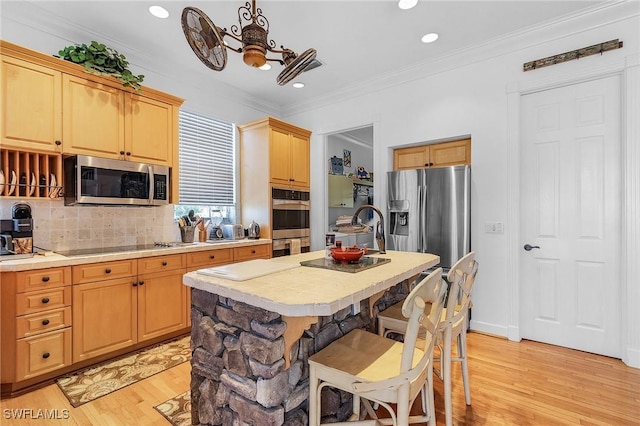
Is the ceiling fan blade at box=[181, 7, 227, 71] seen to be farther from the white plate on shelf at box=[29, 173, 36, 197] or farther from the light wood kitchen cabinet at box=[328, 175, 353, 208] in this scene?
the light wood kitchen cabinet at box=[328, 175, 353, 208]

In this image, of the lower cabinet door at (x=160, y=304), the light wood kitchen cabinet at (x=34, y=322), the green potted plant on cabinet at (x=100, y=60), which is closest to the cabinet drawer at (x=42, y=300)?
the light wood kitchen cabinet at (x=34, y=322)

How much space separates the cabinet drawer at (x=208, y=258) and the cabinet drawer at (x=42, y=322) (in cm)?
100

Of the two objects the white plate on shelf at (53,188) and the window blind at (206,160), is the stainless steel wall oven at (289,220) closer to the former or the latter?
the window blind at (206,160)

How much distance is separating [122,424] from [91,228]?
72.6 inches

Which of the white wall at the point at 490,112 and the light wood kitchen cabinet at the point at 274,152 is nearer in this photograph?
the white wall at the point at 490,112

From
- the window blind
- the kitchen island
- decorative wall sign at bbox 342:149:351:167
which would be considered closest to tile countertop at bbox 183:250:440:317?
the kitchen island

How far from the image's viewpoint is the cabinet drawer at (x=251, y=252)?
3.49 meters

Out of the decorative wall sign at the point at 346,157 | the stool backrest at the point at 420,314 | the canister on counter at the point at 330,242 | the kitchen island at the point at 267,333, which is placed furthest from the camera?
the decorative wall sign at the point at 346,157

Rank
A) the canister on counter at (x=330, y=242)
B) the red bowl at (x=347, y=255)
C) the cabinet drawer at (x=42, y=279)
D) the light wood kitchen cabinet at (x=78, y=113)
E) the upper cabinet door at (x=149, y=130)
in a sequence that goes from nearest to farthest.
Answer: the red bowl at (x=347, y=255) < the cabinet drawer at (x=42, y=279) < the canister on counter at (x=330, y=242) < the light wood kitchen cabinet at (x=78, y=113) < the upper cabinet door at (x=149, y=130)

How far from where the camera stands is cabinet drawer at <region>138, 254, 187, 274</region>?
2.70m

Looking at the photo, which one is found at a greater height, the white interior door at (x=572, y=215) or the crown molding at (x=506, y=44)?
Answer: the crown molding at (x=506, y=44)

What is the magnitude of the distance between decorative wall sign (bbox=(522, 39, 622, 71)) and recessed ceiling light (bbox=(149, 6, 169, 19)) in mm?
3351

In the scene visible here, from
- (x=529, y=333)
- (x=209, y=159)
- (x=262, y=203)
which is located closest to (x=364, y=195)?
(x=262, y=203)

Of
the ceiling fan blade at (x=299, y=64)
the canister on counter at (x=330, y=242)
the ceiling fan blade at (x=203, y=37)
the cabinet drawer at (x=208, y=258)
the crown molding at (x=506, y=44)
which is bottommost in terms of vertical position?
the cabinet drawer at (x=208, y=258)
